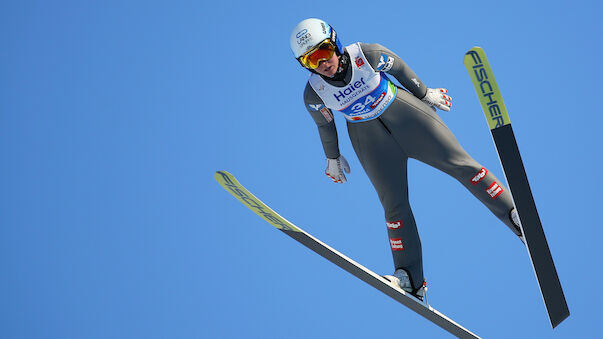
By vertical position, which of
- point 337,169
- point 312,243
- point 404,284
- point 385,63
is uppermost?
point 385,63

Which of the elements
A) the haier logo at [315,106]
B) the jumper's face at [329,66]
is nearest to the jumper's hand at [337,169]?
the haier logo at [315,106]

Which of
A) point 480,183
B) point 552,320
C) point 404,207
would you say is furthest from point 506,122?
point 552,320

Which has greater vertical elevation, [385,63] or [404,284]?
[385,63]

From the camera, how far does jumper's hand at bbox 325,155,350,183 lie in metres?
3.72

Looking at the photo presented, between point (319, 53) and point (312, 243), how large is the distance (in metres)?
0.90

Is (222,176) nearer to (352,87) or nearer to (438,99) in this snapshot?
(352,87)

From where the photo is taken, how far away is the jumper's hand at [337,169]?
3.72 metres

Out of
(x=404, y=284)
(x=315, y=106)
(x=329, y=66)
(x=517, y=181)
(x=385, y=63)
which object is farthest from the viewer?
(x=404, y=284)

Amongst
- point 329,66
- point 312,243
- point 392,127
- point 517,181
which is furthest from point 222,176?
point 517,181

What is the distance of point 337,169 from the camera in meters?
3.72

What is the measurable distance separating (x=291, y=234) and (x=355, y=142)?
20.9 inches

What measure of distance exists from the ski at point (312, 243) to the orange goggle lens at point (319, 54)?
0.62m

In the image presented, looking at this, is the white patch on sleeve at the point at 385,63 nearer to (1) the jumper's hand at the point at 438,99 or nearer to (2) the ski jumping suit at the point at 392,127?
(2) the ski jumping suit at the point at 392,127

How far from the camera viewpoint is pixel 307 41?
10.6 feet
